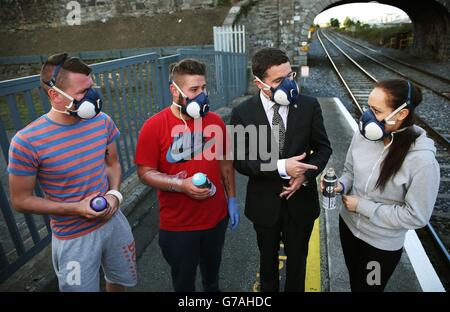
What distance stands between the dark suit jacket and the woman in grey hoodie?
255 millimetres

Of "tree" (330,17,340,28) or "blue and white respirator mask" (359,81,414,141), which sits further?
"tree" (330,17,340,28)

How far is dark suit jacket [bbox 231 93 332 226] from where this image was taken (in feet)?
7.52

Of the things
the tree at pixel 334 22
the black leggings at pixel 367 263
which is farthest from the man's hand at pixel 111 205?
the tree at pixel 334 22

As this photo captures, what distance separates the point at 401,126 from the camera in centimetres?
193

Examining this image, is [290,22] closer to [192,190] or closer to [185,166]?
[185,166]

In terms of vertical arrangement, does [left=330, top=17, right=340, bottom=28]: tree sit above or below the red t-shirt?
above

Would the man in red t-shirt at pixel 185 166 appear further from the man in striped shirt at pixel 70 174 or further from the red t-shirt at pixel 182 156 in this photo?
the man in striped shirt at pixel 70 174

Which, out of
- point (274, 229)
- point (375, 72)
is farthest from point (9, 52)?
point (274, 229)

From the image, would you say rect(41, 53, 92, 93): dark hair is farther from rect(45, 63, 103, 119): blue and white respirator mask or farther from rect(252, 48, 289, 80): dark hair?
rect(252, 48, 289, 80): dark hair

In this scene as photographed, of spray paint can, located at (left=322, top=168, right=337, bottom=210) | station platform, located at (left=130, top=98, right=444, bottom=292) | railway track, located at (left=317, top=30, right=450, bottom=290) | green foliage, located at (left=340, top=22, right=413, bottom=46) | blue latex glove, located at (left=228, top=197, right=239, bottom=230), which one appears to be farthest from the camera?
green foliage, located at (left=340, top=22, right=413, bottom=46)

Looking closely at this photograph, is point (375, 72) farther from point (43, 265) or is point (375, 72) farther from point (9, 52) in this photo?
point (9, 52)

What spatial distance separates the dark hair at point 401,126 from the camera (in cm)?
186

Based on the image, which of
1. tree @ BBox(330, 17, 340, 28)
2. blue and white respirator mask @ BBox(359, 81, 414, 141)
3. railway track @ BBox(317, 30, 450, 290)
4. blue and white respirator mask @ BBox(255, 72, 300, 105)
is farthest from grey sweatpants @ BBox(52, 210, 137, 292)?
tree @ BBox(330, 17, 340, 28)

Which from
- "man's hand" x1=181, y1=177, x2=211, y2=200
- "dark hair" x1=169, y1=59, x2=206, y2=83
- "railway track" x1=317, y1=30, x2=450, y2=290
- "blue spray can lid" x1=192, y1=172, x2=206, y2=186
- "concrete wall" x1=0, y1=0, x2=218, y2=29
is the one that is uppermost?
"concrete wall" x1=0, y1=0, x2=218, y2=29
